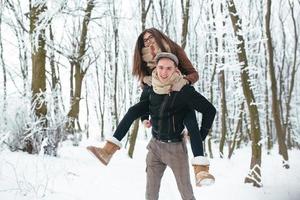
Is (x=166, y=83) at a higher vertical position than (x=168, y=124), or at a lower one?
higher

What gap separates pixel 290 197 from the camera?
527 centimetres

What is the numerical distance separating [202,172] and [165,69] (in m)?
0.77

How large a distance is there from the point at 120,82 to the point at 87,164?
957 inches

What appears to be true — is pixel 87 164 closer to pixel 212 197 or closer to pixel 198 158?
pixel 212 197

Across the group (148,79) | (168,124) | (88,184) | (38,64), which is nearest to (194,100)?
(168,124)

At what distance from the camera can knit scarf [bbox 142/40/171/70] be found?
277cm

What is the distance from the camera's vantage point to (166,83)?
99.8 inches

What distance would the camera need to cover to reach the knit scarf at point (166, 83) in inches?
99.9

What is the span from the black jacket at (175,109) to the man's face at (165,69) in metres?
0.13

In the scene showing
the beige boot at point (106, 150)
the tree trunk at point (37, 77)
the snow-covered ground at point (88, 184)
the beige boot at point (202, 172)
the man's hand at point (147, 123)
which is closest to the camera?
the beige boot at point (202, 172)

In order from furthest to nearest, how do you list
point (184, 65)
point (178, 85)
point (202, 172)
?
point (184, 65)
point (178, 85)
point (202, 172)

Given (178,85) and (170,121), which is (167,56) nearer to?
(178,85)

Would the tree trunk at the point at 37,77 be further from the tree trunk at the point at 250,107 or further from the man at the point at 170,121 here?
the tree trunk at the point at 250,107

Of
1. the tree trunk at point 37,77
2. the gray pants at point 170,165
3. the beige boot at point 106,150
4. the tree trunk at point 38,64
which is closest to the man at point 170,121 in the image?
the gray pants at point 170,165
